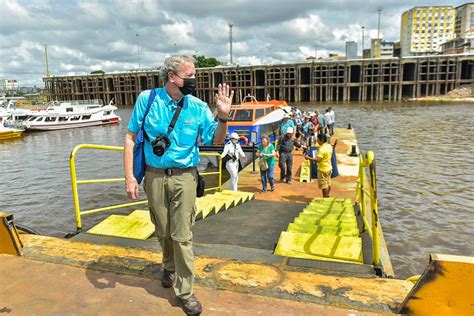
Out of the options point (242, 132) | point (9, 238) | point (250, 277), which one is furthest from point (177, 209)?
point (242, 132)

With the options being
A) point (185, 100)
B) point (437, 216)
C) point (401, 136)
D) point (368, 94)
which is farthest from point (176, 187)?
point (368, 94)

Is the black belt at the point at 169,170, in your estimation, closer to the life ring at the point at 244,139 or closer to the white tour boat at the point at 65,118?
the life ring at the point at 244,139

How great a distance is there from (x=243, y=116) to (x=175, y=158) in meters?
13.8

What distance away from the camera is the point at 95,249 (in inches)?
148

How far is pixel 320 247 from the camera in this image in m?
3.94

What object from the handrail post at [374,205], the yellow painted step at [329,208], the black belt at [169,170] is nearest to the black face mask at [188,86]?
the black belt at [169,170]

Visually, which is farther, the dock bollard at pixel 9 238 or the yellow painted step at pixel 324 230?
the yellow painted step at pixel 324 230

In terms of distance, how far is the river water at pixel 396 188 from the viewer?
8.27 meters

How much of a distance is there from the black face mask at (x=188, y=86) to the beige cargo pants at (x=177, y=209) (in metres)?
0.63

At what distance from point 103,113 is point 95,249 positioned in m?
39.9

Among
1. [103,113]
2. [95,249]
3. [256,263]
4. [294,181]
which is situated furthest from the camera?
[103,113]

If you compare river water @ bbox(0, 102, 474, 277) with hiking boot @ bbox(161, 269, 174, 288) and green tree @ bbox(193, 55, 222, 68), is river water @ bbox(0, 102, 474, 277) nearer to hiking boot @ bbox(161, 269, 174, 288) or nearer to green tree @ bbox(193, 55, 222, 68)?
hiking boot @ bbox(161, 269, 174, 288)

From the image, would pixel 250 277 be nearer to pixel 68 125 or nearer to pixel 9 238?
pixel 9 238

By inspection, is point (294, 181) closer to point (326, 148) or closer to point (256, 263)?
point (326, 148)
